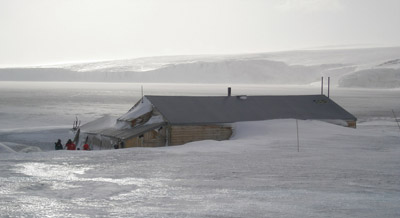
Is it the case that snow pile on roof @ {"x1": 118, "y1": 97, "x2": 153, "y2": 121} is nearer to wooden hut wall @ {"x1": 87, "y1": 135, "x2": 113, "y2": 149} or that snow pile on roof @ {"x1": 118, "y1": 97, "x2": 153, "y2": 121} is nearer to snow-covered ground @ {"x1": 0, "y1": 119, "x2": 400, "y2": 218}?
wooden hut wall @ {"x1": 87, "y1": 135, "x2": 113, "y2": 149}

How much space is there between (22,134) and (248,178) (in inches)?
851

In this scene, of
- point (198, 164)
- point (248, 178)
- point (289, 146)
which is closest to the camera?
point (248, 178)

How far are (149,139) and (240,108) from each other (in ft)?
24.5

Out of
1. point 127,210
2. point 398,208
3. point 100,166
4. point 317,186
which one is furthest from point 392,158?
point 127,210

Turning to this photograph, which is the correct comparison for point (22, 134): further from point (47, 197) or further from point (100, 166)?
point (47, 197)

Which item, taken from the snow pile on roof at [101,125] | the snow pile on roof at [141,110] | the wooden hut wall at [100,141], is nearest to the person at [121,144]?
the wooden hut wall at [100,141]

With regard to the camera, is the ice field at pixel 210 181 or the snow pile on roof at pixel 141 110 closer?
the ice field at pixel 210 181

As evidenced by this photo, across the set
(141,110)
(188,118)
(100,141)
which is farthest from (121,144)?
(188,118)

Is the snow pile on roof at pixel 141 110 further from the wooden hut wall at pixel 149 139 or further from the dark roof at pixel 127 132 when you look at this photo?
the wooden hut wall at pixel 149 139

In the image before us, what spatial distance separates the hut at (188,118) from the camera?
Answer: 84.9ft

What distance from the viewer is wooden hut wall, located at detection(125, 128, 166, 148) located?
2525cm

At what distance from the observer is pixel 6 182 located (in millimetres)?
13602

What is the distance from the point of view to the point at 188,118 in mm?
27031

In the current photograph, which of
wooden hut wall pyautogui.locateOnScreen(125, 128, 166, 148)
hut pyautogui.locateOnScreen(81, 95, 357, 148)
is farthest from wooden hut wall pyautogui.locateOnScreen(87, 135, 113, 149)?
wooden hut wall pyautogui.locateOnScreen(125, 128, 166, 148)
